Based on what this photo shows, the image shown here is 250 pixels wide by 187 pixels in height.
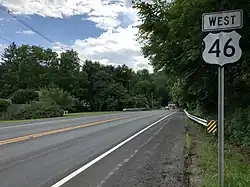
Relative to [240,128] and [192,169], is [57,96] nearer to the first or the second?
[240,128]

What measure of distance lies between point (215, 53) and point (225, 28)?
44 centimetres

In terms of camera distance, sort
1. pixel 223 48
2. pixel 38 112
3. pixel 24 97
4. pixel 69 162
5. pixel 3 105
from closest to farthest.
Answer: pixel 223 48
pixel 69 162
pixel 3 105
pixel 38 112
pixel 24 97

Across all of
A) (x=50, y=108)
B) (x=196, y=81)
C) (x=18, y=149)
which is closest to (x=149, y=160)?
(x=18, y=149)

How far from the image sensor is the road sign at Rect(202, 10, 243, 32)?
6070mm

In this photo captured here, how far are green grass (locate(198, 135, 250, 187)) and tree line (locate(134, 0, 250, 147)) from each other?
1517mm

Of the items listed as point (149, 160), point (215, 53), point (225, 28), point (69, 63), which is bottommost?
point (149, 160)

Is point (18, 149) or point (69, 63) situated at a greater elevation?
point (69, 63)

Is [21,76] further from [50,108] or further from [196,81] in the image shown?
[196,81]

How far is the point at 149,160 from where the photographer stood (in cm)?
1072

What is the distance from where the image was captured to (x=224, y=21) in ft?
20.1

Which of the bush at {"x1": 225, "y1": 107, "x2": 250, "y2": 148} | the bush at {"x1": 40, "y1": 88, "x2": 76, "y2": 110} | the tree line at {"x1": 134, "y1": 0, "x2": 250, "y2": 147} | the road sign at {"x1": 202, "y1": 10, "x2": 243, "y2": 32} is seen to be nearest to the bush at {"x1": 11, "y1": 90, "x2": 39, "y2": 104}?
the bush at {"x1": 40, "y1": 88, "x2": 76, "y2": 110}

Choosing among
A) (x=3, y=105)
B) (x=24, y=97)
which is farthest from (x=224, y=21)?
(x=24, y=97)

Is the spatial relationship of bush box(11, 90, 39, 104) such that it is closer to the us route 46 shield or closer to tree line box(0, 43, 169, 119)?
tree line box(0, 43, 169, 119)

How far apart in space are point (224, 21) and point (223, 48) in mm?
470
